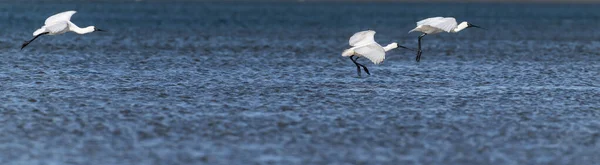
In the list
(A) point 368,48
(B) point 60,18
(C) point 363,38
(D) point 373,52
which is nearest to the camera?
(D) point 373,52

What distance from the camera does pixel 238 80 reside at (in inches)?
1065

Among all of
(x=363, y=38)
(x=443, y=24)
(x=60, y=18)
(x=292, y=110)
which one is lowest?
(x=292, y=110)

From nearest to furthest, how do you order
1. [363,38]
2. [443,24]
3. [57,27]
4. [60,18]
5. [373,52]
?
1. [373,52]
2. [363,38]
3. [57,27]
4. [443,24]
5. [60,18]

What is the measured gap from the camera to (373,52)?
24016 millimetres

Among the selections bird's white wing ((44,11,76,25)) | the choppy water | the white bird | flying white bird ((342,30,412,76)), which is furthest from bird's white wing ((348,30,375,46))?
bird's white wing ((44,11,76,25))

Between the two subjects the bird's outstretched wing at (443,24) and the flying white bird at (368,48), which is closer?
the flying white bird at (368,48)

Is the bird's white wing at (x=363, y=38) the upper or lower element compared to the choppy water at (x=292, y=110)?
upper

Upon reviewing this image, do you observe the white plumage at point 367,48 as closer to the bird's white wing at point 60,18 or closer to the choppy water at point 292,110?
the choppy water at point 292,110

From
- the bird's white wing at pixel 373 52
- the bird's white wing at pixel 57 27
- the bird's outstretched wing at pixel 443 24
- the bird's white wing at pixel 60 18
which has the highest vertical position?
the bird's white wing at pixel 60 18

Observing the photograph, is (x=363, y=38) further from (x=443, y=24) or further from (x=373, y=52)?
(x=443, y=24)

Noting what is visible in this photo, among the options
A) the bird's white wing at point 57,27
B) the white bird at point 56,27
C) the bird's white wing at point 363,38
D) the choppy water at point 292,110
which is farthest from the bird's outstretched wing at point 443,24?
the bird's white wing at point 57,27

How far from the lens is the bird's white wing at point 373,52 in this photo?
23.8 metres

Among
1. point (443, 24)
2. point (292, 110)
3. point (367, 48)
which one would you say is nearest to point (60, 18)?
point (367, 48)

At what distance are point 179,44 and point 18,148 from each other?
31218mm
